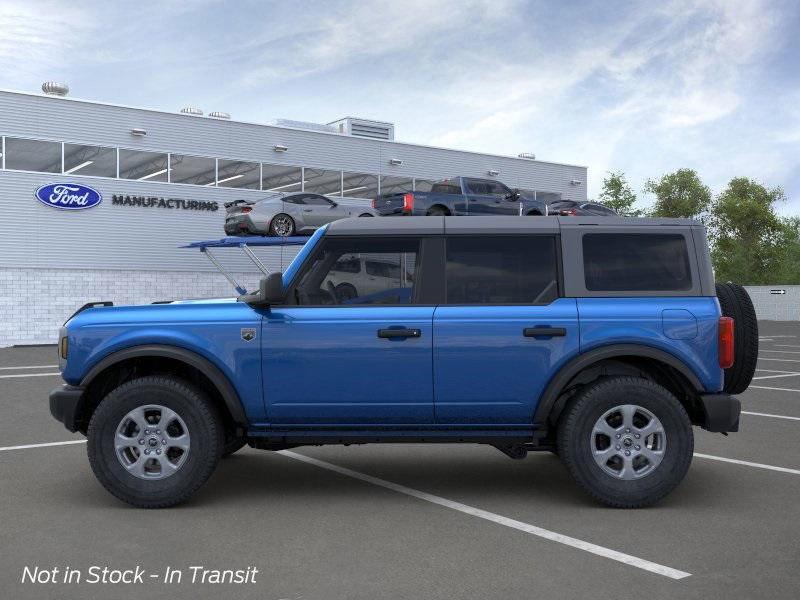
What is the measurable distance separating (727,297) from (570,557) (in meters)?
2.54

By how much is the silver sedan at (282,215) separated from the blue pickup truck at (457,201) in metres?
2.31

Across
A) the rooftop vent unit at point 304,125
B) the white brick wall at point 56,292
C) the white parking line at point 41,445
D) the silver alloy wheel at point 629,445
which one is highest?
the rooftop vent unit at point 304,125

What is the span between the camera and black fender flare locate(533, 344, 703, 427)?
19.4 ft

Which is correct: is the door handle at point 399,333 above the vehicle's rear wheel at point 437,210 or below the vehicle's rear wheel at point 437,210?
below

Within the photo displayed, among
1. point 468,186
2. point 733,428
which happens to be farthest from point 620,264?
point 468,186

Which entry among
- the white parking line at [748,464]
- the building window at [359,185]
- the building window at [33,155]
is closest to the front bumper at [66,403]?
the white parking line at [748,464]

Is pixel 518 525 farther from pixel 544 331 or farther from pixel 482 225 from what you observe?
pixel 482 225

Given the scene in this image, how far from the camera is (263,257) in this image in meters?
33.8

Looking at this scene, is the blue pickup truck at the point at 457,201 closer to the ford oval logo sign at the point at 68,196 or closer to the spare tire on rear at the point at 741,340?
the ford oval logo sign at the point at 68,196

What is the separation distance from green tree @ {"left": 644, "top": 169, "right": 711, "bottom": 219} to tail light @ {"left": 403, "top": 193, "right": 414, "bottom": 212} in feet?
201


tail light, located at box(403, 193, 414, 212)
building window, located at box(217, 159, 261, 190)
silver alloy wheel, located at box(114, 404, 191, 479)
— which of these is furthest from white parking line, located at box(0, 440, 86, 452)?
building window, located at box(217, 159, 261, 190)

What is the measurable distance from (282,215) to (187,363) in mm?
18411

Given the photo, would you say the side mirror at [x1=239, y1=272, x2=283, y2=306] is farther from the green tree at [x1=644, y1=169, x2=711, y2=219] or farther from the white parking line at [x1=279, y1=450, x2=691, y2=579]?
the green tree at [x1=644, y1=169, x2=711, y2=219]

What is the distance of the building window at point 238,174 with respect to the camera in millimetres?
33125
